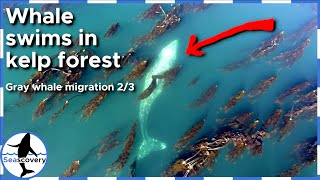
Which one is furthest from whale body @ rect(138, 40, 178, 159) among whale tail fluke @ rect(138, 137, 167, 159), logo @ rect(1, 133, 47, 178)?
logo @ rect(1, 133, 47, 178)

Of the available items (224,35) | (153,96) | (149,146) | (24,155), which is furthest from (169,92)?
(24,155)

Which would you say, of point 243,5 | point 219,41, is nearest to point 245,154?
point 219,41

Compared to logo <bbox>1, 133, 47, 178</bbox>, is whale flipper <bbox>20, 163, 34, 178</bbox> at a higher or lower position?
lower

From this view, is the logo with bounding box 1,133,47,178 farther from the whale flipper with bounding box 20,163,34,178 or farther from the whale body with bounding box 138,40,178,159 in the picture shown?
the whale body with bounding box 138,40,178,159

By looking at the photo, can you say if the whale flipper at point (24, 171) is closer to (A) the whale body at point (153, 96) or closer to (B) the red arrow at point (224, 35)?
(A) the whale body at point (153, 96)

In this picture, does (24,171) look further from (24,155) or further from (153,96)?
(153,96)

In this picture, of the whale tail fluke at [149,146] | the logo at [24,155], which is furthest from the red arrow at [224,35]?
the logo at [24,155]
